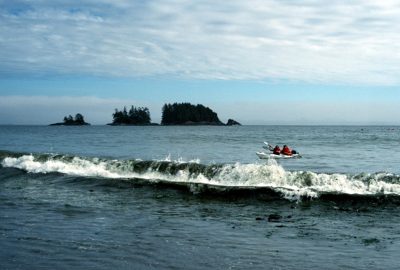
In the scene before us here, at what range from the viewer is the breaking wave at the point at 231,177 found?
1878 centimetres

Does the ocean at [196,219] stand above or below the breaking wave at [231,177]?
below

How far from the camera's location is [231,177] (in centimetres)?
2239

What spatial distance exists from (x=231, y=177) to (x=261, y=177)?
1.50 metres

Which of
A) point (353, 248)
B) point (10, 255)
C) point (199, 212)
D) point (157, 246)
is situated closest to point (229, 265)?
point (157, 246)

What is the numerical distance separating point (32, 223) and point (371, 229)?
9034 mm

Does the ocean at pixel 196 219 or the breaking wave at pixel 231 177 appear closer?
the ocean at pixel 196 219

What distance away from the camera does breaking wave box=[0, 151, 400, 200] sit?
61.6 ft

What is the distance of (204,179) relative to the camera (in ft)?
74.8

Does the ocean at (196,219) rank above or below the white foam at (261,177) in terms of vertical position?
below

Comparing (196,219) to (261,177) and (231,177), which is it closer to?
(261,177)

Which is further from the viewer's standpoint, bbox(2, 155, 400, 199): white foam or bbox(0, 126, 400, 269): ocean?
bbox(2, 155, 400, 199): white foam

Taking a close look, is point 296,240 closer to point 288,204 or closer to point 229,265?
point 229,265

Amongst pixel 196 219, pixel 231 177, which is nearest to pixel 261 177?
pixel 231 177

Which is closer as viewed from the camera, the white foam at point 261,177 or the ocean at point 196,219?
the ocean at point 196,219
